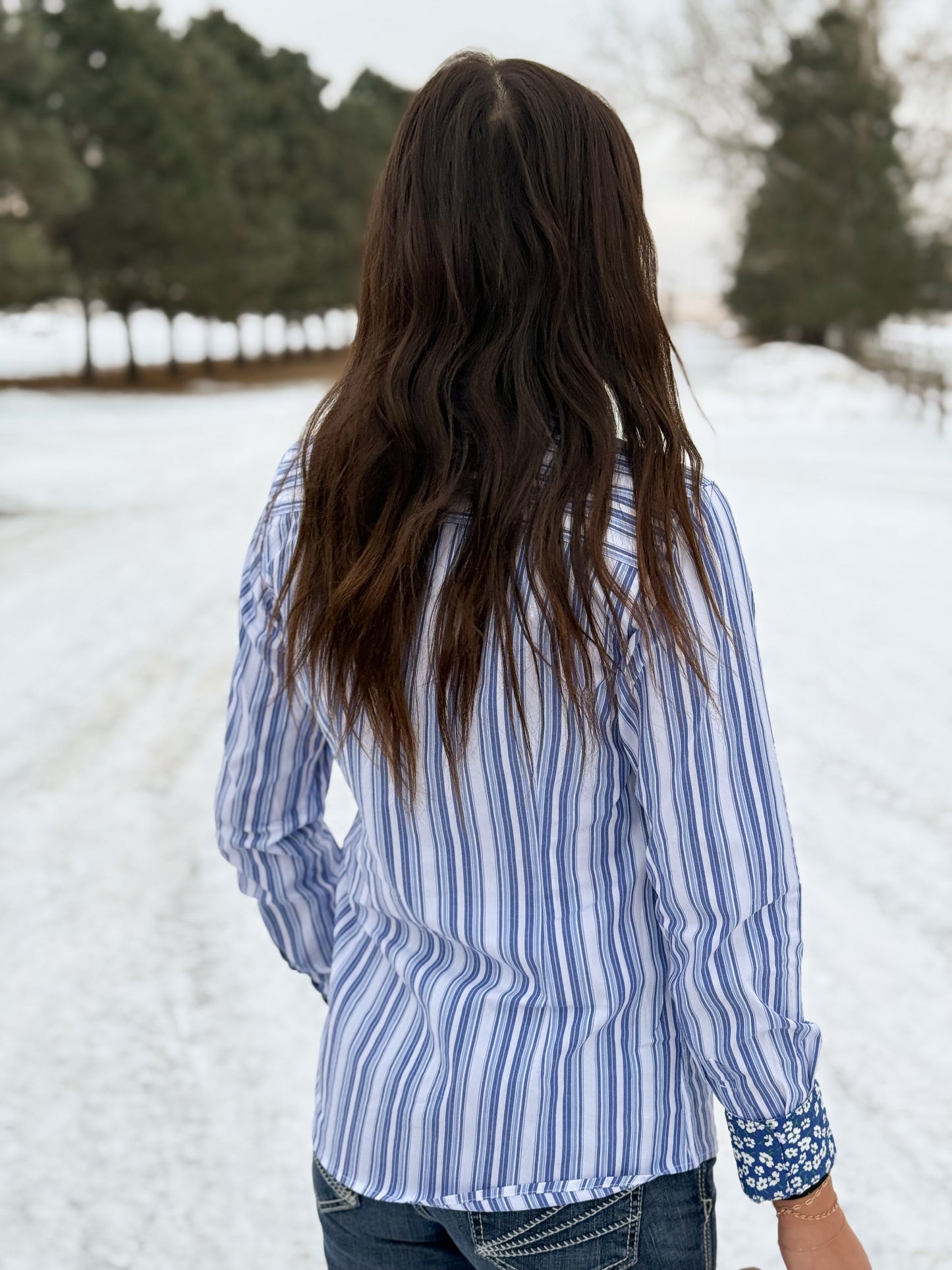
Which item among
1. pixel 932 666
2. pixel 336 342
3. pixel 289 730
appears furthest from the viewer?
pixel 336 342

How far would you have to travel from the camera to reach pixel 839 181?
88.2 ft

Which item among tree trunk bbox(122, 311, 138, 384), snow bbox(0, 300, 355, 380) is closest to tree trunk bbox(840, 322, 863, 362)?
snow bbox(0, 300, 355, 380)

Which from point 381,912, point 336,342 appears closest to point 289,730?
point 381,912

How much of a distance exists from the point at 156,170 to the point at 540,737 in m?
29.6

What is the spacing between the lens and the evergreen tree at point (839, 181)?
26094 mm

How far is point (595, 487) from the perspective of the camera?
1.08 meters

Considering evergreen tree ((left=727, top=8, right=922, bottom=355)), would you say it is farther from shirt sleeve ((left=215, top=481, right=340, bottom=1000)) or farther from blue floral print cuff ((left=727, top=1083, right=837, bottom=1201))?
blue floral print cuff ((left=727, top=1083, right=837, bottom=1201))

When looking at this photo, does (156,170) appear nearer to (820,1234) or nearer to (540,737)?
(540,737)

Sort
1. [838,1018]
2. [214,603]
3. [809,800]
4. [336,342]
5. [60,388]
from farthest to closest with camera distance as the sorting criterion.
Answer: [336,342]
[60,388]
[214,603]
[809,800]
[838,1018]

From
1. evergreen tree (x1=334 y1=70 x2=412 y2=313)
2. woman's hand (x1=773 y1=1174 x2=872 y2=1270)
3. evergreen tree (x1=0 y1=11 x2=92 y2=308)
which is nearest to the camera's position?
woman's hand (x1=773 y1=1174 x2=872 y2=1270)

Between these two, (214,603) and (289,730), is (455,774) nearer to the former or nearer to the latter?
(289,730)

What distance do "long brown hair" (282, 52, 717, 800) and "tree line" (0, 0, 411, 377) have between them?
1970 cm

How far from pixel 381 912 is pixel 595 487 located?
1.77ft

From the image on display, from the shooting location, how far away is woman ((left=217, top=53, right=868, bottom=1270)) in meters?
1.09
